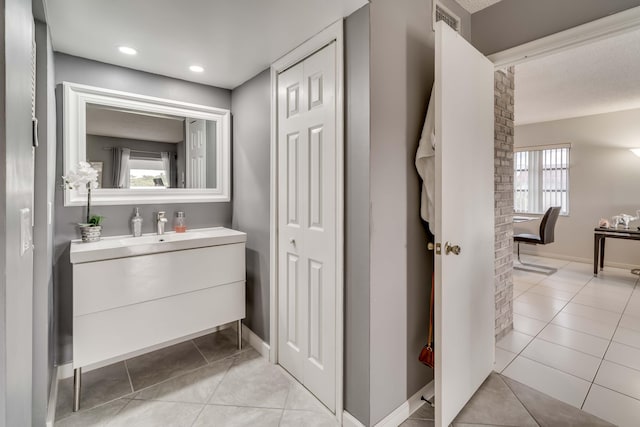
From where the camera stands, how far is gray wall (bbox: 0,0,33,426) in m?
0.58

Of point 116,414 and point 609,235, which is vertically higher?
point 609,235

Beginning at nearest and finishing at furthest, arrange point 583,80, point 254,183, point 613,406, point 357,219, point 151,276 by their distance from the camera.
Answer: point 357,219 → point 613,406 → point 151,276 → point 254,183 → point 583,80

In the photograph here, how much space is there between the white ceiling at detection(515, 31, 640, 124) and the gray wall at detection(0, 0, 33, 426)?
2776 mm

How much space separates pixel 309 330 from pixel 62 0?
2.13 meters

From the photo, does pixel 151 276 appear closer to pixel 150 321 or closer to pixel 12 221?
pixel 150 321

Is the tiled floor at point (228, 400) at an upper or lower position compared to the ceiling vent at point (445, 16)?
lower

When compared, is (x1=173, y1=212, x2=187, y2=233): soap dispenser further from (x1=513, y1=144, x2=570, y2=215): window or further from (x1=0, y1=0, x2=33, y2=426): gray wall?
(x1=513, y1=144, x2=570, y2=215): window

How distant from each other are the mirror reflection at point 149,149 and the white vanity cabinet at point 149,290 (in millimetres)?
454

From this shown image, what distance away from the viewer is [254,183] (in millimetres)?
2482

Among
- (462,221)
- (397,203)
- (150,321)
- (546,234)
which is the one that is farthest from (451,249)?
(546,234)

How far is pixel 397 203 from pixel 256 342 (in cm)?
165

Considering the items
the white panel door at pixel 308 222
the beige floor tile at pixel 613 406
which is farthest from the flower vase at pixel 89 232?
the beige floor tile at pixel 613 406

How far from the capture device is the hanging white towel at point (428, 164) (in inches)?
66.2

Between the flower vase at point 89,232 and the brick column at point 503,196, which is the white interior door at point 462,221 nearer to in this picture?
the brick column at point 503,196
